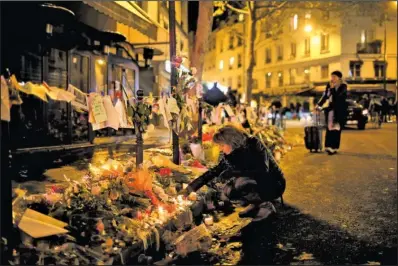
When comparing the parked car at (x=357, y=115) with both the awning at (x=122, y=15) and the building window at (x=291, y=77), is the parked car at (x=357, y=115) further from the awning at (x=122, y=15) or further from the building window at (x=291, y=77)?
the building window at (x=291, y=77)

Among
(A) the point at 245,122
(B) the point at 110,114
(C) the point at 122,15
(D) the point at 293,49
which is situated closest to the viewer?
(B) the point at 110,114

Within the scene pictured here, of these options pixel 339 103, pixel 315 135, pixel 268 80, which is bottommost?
pixel 315 135

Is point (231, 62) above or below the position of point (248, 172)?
above

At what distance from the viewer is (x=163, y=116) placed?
634cm

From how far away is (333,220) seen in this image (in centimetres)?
552

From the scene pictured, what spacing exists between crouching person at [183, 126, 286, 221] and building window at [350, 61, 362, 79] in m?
46.8

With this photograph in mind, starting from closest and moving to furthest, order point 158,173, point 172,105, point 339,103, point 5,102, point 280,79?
point 5,102
point 158,173
point 172,105
point 339,103
point 280,79

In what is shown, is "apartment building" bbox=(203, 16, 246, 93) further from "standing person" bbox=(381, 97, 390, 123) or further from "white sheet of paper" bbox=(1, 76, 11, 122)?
"white sheet of paper" bbox=(1, 76, 11, 122)

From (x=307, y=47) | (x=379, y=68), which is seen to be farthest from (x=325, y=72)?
(x=379, y=68)

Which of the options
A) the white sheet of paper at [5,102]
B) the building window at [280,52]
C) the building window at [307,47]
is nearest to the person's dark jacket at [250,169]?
the white sheet of paper at [5,102]

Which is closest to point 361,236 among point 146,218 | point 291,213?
point 291,213

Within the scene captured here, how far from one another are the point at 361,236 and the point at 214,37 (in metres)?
71.4

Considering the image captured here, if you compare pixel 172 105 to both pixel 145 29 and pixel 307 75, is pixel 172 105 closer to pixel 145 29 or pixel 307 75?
pixel 145 29

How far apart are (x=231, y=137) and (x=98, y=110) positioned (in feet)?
5.54
